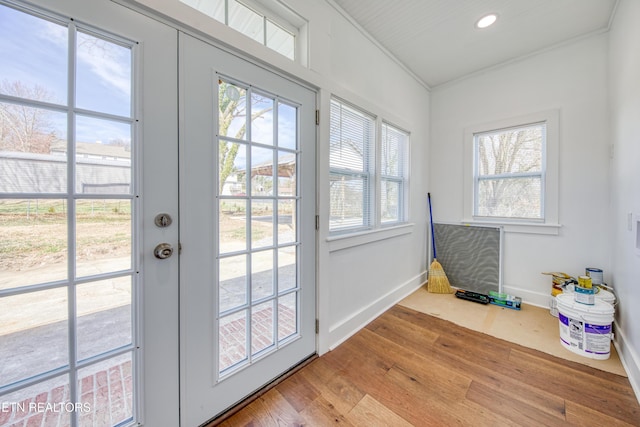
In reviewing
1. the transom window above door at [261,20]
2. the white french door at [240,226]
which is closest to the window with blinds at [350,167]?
the white french door at [240,226]

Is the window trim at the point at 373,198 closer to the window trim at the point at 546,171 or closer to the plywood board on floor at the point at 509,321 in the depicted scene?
the plywood board on floor at the point at 509,321

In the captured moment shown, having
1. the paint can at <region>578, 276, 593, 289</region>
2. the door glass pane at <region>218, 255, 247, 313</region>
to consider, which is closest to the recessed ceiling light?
the paint can at <region>578, 276, 593, 289</region>

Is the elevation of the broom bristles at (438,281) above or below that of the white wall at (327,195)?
below

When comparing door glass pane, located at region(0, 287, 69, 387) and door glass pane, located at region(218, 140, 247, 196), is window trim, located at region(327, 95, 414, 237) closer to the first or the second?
door glass pane, located at region(218, 140, 247, 196)

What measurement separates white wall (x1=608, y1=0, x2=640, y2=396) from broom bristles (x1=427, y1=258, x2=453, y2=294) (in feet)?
4.54

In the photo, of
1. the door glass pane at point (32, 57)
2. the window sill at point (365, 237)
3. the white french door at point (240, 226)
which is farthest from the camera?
the window sill at point (365, 237)

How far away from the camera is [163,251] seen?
1112 mm

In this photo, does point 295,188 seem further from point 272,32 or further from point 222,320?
point 272,32

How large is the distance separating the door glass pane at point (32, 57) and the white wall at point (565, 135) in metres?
3.64

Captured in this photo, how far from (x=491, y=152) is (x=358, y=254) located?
225 centimetres

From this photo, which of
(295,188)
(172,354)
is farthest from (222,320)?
(295,188)

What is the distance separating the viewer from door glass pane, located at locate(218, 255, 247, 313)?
133cm

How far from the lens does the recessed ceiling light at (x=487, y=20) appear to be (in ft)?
6.92

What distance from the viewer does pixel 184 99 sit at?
3.83 ft
